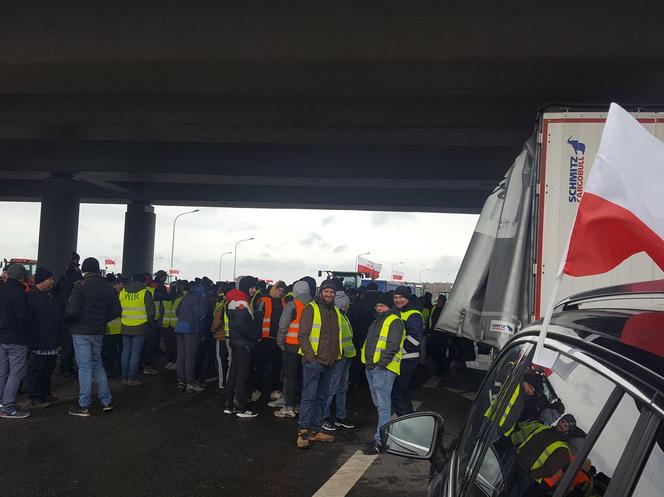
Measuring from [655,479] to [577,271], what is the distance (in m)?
0.46

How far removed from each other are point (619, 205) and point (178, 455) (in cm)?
598

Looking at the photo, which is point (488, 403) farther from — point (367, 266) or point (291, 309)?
point (367, 266)

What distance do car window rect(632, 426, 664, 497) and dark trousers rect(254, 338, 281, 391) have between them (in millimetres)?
8119

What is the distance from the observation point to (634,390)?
1230 millimetres

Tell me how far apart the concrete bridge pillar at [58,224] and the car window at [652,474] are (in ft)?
86.1

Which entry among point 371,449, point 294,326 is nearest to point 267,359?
point 294,326

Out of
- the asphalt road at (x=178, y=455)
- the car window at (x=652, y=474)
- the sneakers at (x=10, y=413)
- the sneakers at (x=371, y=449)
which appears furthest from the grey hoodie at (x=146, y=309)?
the car window at (x=652, y=474)

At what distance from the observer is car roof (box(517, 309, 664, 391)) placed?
→ 1256 mm

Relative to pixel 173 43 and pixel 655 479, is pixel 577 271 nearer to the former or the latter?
pixel 655 479

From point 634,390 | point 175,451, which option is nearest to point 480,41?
point 175,451

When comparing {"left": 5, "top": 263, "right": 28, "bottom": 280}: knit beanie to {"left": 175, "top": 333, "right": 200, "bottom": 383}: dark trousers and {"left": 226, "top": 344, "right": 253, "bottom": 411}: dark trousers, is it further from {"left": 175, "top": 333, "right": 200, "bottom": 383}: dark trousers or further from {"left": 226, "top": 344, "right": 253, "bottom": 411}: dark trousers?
{"left": 226, "top": 344, "right": 253, "bottom": 411}: dark trousers

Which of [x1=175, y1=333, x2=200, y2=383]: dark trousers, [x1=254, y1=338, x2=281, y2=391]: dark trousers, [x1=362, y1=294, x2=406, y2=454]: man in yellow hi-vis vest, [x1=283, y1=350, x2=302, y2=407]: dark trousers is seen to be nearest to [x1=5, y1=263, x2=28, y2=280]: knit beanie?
[x1=175, y1=333, x2=200, y2=383]: dark trousers

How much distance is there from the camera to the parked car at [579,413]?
122 centimetres

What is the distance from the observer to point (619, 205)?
1.28 m
